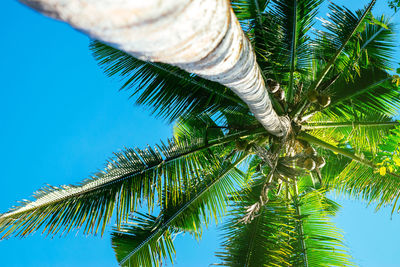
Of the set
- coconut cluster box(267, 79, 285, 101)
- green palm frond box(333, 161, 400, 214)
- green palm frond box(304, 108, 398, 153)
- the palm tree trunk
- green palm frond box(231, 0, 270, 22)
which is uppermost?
green palm frond box(231, 0, 270, 22)

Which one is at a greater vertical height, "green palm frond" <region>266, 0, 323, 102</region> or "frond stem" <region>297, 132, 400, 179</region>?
"green palm frond" <region>266, 0, 323, 102</region>

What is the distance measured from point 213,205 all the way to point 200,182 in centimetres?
44

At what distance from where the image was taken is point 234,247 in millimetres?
4547

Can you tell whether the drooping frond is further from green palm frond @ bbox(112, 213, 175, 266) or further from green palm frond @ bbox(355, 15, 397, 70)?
green palm frond @ bbox(112, 213, 175, 266)

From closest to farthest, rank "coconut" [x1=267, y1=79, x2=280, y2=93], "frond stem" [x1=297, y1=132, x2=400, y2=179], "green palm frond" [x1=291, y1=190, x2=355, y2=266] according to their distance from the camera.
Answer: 1. "coconut" [x1=267, y1=79, x2=280, y2=93]
2. "green palm frond" [x1=291, y1=190, x2=355, y2=266]
3. "frond stem" [x1=297, y1=132, x2=400, y2=179]

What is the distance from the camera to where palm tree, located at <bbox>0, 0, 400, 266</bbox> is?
4320 millimetres

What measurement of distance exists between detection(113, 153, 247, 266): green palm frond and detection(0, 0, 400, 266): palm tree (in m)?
0.02

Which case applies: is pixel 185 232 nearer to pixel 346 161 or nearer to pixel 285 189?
pixel 285 189

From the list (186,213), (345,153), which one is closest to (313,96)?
(345,153)

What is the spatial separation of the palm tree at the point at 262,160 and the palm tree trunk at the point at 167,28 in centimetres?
281

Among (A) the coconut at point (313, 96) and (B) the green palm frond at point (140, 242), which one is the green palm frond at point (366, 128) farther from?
(B) the green palm frond at point (140, 242)

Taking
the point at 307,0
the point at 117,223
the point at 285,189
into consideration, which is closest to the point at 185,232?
the point at 117,223

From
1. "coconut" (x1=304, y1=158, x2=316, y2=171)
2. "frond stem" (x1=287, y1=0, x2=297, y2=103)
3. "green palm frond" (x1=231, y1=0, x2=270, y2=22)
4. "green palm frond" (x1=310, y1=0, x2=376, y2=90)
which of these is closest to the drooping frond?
"green palm frond" (x1=310, y1=0, x2=376, y2=90)

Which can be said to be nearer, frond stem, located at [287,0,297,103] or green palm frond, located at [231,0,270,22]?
green palm frond, located at [231,0,270,22]
